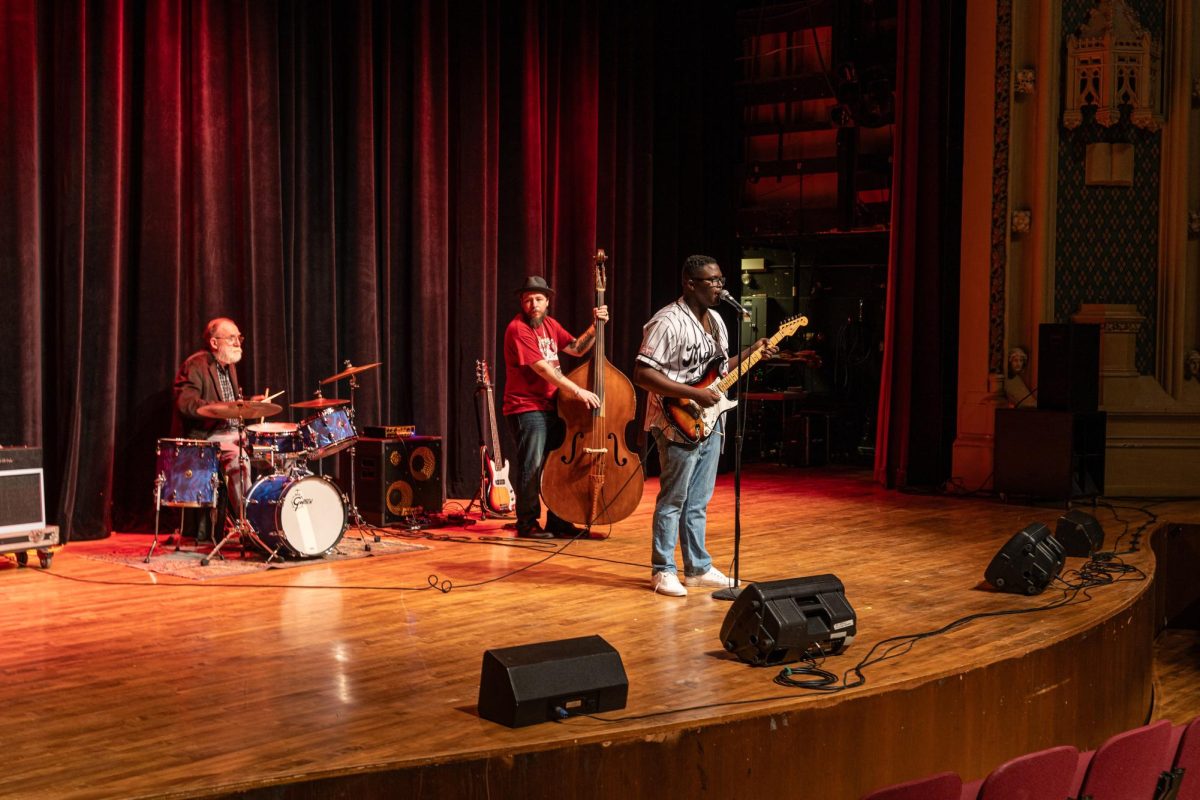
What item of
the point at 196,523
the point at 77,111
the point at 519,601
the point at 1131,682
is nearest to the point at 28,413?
the point at 196,523

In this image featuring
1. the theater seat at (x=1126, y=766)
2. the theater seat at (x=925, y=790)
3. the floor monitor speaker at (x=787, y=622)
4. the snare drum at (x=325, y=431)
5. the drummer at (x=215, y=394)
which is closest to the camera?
the theater seat at (x=925, y=790)

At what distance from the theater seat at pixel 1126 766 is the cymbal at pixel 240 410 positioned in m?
4.44

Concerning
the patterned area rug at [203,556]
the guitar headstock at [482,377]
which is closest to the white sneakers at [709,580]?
Answer: the patterned area rug at [203,556]

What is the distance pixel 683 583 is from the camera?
5.73 meters

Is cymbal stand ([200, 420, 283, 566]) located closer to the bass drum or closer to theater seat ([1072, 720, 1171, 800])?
the bass drum

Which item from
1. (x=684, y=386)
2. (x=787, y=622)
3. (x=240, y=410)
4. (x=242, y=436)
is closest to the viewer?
(x=787, y=622)

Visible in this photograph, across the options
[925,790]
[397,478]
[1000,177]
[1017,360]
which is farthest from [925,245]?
[925,790]

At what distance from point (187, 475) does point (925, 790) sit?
15.9ft

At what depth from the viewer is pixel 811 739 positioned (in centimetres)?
377

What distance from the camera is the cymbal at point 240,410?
630 centimetres

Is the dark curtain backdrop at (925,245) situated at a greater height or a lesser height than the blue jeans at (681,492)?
greater

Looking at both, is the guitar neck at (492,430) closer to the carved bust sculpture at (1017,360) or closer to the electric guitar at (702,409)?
the electric guitar at (702,409)

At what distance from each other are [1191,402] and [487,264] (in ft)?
17.1

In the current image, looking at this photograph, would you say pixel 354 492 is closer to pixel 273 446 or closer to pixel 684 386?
pixel 273 446
